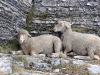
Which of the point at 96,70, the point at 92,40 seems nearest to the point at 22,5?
the point at 92,40

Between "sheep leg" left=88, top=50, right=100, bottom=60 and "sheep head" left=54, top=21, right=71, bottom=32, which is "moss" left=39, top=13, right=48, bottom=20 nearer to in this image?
"sheep head" left=54, top=21, right=71, bottom=32

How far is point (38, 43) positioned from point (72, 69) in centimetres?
248

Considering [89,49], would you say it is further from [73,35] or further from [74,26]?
[74,26]

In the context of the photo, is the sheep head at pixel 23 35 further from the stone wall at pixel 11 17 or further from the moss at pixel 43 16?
the moss at pixel 43 16

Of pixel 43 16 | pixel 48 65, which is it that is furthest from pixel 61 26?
pixel 48 65

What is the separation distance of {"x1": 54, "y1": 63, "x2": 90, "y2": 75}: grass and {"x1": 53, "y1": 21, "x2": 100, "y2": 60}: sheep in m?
1.44

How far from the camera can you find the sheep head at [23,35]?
12.4m

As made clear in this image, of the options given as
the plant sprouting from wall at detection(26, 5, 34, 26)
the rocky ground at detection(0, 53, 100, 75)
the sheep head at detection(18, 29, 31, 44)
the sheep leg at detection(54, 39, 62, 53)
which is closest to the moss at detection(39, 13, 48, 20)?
the plant sprouting from wall at detection(26, 5, 34, 26)

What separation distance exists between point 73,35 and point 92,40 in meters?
1.07

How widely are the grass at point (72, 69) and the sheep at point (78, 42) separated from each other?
1.44 meters

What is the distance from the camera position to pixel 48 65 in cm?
1059

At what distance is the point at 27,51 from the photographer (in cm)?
1248

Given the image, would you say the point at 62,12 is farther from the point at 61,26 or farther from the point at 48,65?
the point at 48,65

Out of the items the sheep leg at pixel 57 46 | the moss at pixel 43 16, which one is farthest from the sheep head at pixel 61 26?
the moss at pixel 43 16
